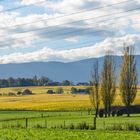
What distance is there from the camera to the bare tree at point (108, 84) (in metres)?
92.1

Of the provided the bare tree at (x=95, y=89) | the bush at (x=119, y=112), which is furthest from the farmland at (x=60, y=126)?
the bush at (x=119, y=112)

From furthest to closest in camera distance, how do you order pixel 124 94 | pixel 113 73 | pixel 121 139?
pixel 113 73, pixel 124 94, pixel 121 139

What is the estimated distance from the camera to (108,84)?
9388 cm

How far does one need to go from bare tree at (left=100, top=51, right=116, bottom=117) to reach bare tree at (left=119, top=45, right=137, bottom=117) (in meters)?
2.89

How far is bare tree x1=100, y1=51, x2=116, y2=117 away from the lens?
9206 centimetres

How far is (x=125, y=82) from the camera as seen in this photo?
91.1 meters

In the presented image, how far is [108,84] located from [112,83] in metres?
0.84

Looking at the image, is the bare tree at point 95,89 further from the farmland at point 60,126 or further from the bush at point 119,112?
the bush at point 119,112

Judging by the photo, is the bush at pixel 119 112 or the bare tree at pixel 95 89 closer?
the bush at pixel 119 112

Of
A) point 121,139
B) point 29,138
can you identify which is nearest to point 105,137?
point 121,139

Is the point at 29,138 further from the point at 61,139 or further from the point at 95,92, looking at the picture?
the point at 95,92

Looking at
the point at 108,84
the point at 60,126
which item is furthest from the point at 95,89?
the point at 60,126

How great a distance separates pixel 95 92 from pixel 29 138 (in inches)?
2162

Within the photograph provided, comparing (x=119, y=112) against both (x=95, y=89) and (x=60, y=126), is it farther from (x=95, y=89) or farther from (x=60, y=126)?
(x=60, y=126)
